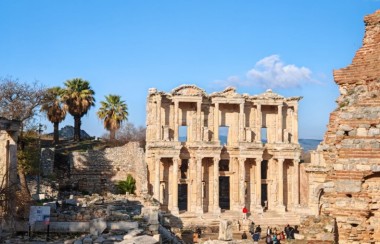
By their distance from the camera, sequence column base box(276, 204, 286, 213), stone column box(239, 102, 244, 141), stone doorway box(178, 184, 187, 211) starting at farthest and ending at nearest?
1. stone doorway box(178, 184, 187, 211)
2. stone column box(239, 102, 244, 141)
3. column base box(276, 204, 286, 213)

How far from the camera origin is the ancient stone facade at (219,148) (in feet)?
138

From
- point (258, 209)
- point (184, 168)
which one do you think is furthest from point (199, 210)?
point (184, 168)

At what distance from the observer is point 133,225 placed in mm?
21766

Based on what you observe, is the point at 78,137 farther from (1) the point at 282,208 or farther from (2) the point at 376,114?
(2) the point at 376,114

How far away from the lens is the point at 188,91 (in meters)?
42.5

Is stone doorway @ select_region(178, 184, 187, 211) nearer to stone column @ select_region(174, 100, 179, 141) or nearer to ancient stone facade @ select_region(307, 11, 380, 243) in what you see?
stone column @ select_region(174, 100, 179, 141)

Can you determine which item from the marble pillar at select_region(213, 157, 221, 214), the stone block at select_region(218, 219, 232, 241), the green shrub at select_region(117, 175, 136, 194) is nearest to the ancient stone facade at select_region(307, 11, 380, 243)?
the stone block at select_region(218, 219, 232, 241)

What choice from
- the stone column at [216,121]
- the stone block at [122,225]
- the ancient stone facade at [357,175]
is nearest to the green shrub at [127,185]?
the stone column at [216,121]

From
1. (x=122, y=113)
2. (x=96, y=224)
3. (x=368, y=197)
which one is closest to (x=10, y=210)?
(x=96, y=224)

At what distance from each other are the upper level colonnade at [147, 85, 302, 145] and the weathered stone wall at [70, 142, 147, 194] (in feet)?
12.5

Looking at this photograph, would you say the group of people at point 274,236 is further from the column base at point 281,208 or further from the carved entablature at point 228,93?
the carved entablature at point 228,93

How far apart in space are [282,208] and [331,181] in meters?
34.4

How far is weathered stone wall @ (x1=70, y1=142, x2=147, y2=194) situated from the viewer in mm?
45312

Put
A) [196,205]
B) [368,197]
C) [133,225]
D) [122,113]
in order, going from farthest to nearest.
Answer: [122,113] < [196,205] < [133,225] < [368,197]
